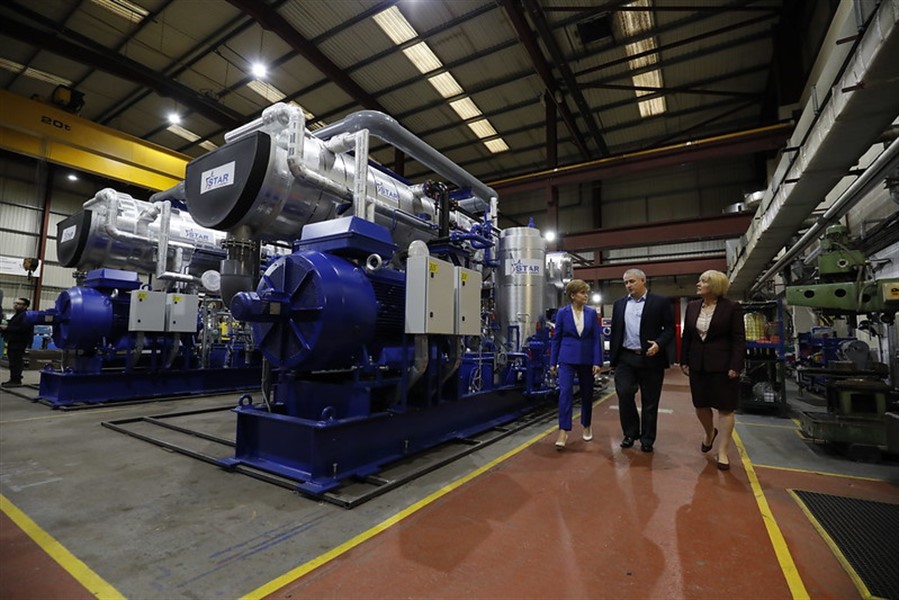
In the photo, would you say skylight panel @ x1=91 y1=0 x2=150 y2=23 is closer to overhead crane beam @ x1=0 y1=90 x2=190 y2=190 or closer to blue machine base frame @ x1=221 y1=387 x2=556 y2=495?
overhead crane beam @ x1=0 y1=90 x2=190 y2=190

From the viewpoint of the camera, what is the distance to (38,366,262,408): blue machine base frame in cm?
561

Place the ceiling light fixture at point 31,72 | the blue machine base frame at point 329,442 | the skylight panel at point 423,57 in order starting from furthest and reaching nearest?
the ceiling light fixture at point 31,72
the skylight panel at point 423,57
the blue machine base frame at point 329,442

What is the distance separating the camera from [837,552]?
201cm

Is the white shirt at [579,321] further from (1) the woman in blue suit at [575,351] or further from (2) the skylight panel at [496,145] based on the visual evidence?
(2) the skylight panel at [496,145]

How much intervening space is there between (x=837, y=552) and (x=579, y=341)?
216 cm

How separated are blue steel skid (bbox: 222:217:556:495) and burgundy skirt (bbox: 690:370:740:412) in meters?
2.00

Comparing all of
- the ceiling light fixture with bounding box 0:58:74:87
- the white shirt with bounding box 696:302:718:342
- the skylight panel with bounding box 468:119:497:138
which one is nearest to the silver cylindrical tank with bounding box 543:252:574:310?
the white shirt with bounding box 696:302:718:342

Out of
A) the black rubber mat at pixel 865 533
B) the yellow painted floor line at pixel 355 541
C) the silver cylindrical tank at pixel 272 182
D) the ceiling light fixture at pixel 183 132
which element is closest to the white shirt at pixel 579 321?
the yellow painted floor line at pixel 355 541

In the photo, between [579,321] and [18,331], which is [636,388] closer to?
[579,321]

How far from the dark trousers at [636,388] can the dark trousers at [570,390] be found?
0.28 meters

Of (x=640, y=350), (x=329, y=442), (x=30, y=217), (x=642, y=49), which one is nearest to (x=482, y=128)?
(x=642, y=49)

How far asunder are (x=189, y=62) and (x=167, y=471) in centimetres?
945

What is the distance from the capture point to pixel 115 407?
18.6ft

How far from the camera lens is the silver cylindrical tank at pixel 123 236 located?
6.08 metres
